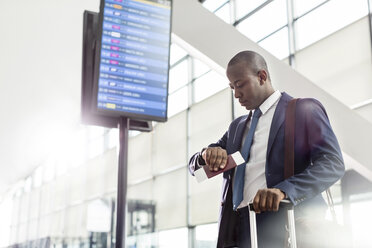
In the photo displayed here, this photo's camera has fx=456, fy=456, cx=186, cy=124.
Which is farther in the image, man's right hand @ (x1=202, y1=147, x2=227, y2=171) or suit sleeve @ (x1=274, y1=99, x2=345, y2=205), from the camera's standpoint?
man's right hand @ (x1=202, y1=147, x2=227, y2=171)

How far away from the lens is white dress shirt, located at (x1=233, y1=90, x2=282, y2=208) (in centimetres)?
195

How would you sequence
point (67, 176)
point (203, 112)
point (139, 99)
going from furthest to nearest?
1. point (67, 176)
2. point (203, 112)
3. point (139, 99)

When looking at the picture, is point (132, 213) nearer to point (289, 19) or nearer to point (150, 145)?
point (150, 145)

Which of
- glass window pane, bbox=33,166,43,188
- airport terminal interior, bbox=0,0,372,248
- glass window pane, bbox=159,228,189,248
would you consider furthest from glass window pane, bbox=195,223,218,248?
glass window pane, bbox=33,166,43,188

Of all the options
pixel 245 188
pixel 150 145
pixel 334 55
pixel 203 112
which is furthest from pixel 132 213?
pixel 245 188

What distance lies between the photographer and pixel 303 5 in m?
8.61

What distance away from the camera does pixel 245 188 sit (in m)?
1.98

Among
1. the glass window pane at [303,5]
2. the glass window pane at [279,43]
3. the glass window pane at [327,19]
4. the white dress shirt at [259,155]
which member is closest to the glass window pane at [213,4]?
the glass window pane at [279,43]

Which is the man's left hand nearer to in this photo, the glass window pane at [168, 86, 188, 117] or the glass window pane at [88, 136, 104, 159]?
the glass window pane at [168, 86, 188, 117]

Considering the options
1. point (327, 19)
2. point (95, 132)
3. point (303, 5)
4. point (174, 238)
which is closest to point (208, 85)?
point (303, 5)

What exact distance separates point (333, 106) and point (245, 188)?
2.73 m

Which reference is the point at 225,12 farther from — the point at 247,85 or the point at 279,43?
the point at 247,85

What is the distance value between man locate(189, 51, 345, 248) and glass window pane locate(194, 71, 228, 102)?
28.4 feet

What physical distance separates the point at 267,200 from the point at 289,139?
378 mm
